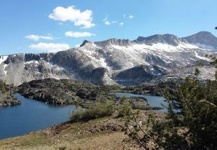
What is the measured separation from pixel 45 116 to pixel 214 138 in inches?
4975

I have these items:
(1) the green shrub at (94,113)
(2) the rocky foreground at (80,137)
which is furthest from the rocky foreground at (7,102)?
(2) the rocky foreground at (80,137)

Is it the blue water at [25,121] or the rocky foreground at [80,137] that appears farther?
the blue water at [25,121]

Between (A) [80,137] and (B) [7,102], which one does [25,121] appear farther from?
(A) [80,137]

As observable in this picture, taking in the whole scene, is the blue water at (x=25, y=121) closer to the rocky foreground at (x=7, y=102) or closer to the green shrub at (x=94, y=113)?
the rocky foreground at (x=7, y=102)

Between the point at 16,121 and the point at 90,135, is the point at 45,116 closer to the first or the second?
the point at 16,121

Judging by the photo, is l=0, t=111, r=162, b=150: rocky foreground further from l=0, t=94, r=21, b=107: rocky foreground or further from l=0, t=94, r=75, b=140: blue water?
l=0, t=94, r=21, b=107: rocky foreground

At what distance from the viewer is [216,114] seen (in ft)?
41.7

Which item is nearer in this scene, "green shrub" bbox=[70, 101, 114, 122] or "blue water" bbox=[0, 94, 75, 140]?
"green shrub" bbox=[70, 101, 114, 122]

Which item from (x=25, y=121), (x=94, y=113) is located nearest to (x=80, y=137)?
(x=94, y=113)

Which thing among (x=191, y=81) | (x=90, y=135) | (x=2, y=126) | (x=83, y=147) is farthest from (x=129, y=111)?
(x=2, y=126)

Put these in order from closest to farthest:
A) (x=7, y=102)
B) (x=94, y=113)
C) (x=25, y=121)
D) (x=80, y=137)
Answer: (x=80, y=137), (x=94, y=113), (x=25, y=121), (x=7, y=102)

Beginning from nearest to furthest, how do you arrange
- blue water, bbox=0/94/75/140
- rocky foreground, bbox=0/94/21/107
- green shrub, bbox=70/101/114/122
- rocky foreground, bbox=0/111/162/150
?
1. rocky foreground, bbox=0/111/162/150
2. green shrub, bbox=70/101/114/122
3. blue water, bbox=0/94/75/140
4. rocky foreground, bbox=0/94/21/107

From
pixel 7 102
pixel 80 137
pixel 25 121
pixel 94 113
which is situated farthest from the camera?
pixel 7 102

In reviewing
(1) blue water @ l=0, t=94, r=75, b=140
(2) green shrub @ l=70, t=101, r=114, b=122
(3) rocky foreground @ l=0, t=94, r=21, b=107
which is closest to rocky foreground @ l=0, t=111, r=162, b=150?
(2) green shrub @ l=70, t=101, r=114, b=122
